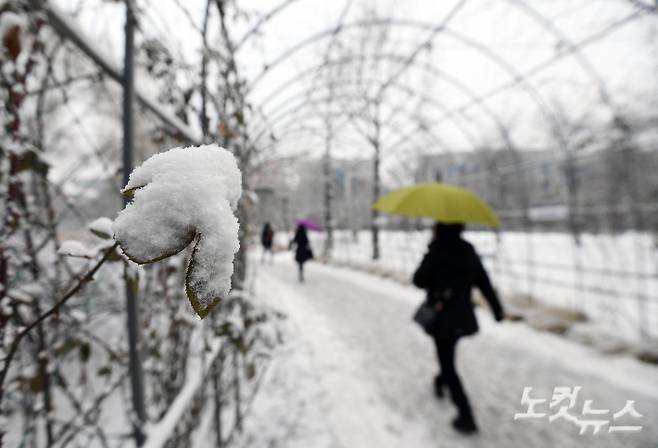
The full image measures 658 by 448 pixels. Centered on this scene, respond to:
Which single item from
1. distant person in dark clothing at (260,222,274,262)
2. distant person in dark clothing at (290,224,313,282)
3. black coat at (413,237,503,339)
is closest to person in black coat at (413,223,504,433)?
black coat at (413,237,503,339)

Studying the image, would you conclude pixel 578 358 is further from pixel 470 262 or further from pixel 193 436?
pixel 193 436

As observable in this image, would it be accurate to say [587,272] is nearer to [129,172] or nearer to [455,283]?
[455,283]

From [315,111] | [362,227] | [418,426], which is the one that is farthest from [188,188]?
[362,227]

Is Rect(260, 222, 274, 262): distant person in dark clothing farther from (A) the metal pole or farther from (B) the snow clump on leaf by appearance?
(B) the snow clump on leaf

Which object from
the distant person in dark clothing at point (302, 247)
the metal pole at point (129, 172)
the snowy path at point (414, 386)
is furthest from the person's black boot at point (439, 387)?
the distant person in dark clothing at point (302, 247)

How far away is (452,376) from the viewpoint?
99.7 inches

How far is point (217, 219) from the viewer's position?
0.96 ft

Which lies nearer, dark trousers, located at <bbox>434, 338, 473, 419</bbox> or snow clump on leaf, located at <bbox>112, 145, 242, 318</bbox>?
snow clump on leaf, located at <bbox>112, 145, 242, 318</bbox>

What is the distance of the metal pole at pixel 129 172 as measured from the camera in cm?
109

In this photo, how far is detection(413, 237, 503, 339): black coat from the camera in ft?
8.45

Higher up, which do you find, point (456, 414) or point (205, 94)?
point (205, 94)

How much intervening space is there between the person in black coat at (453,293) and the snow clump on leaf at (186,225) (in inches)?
99.9

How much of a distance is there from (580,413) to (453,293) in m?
1.61

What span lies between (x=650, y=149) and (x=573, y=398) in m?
2.95
